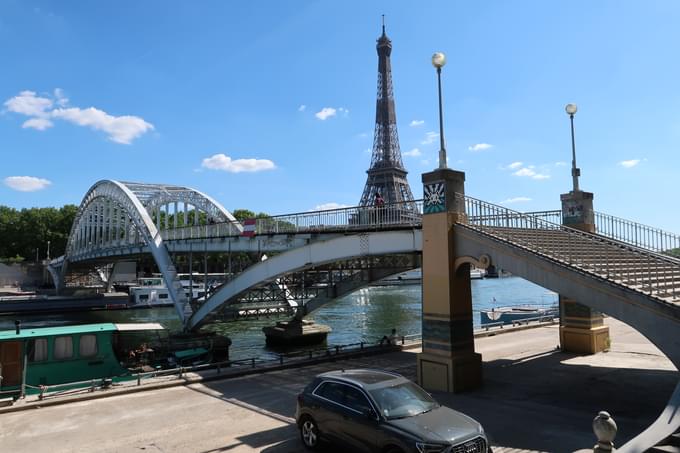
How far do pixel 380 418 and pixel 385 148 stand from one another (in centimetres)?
9001

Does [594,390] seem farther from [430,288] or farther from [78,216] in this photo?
[78,216]

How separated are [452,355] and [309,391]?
5.52 m

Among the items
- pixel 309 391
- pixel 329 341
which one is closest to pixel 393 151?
pixel 329 341

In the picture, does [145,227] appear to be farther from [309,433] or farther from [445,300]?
[309,433]

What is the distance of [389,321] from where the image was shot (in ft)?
152

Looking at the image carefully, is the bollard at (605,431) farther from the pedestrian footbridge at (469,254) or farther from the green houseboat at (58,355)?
the green houseboat at (58,355)

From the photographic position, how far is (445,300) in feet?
45.1

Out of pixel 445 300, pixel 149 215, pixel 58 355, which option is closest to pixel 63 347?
pixel 58 355

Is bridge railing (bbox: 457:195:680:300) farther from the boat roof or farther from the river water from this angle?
the river water

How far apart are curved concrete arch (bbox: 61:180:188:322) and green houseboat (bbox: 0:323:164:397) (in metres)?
14.8

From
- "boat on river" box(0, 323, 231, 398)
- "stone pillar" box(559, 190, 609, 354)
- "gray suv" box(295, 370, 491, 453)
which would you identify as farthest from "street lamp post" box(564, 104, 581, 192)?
"boat on river" box(0, 323, 231, 398)

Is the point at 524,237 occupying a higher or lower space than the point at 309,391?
higher

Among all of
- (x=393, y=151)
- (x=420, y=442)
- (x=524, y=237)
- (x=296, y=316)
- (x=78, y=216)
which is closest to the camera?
(x=420, y=442)

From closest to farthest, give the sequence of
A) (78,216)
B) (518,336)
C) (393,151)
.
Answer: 1. (518,336)
2. (78,216)
3. (393,151)
